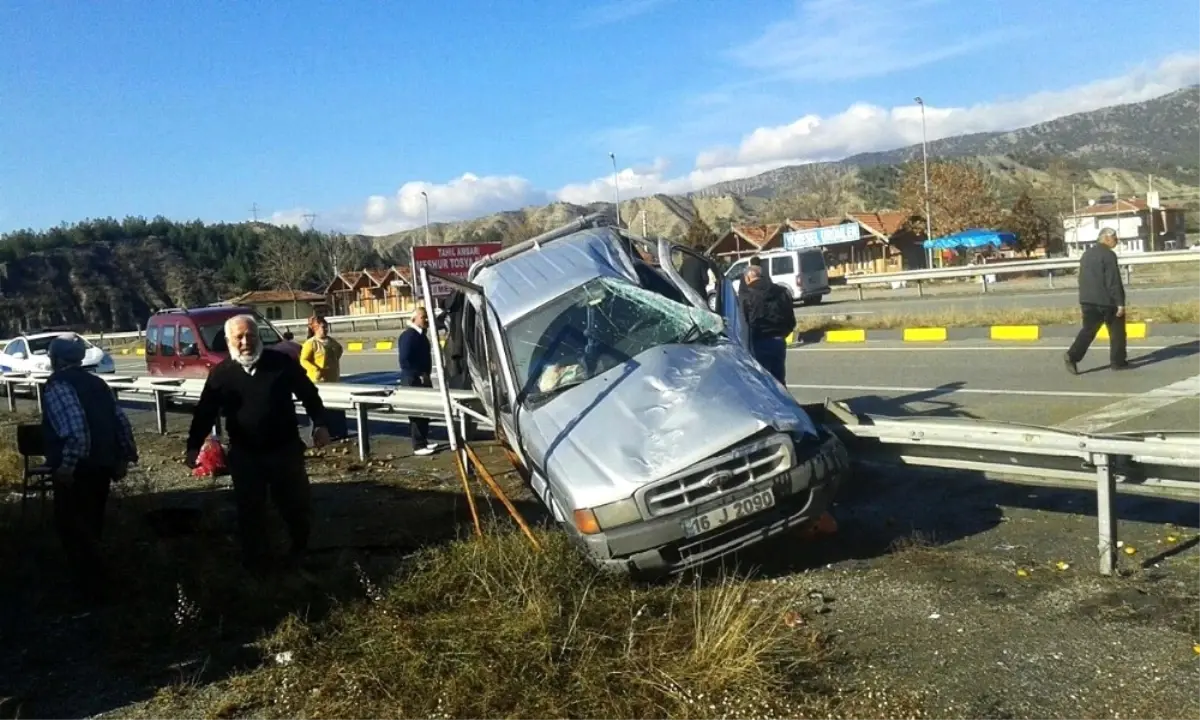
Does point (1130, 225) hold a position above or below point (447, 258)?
below

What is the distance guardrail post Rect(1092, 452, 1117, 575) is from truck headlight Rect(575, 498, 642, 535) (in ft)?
7.63

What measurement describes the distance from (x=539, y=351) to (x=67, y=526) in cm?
304

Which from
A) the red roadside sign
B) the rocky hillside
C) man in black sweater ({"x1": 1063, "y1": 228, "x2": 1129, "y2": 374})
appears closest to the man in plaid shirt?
the red roadside sign

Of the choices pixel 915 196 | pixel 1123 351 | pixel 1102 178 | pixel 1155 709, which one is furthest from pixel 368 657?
pixel 1102 178

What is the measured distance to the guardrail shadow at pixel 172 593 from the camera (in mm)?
5203

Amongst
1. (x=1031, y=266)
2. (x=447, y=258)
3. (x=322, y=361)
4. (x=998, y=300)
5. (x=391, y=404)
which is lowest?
(x=998, y=300)

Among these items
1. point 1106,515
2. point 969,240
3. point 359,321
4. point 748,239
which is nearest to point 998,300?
point 1106,515

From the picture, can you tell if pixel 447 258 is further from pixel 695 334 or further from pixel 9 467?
pixel 695 334

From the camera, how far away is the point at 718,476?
5.46 meters

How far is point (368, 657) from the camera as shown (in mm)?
4871

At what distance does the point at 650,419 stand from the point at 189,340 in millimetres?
13517

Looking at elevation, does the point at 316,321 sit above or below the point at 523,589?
above

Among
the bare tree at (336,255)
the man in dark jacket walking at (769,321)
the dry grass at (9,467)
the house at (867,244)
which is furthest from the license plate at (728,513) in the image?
the bare tree at (336,255)

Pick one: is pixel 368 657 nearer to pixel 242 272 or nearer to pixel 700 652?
pixel 700 652
